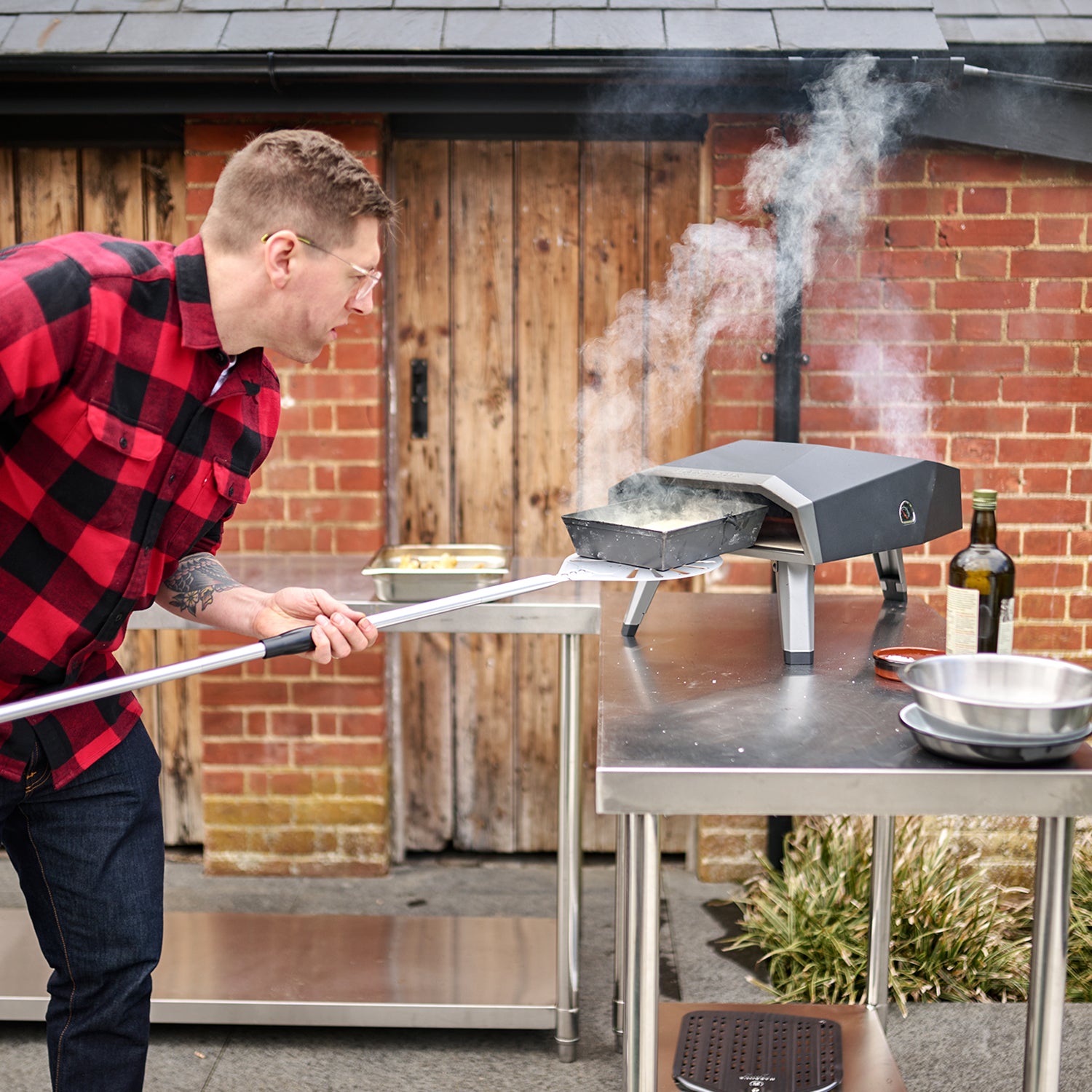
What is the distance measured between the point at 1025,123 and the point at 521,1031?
3.29m

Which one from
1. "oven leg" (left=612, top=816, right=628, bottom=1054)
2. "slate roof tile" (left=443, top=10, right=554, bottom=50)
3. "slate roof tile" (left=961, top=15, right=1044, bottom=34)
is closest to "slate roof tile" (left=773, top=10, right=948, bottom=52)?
"slate roof tile" (left=961, top=15, right=1044, bottom=34)

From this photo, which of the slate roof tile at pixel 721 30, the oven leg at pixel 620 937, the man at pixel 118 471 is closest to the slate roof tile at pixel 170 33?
Result: the slate roof tile at pixel 721 30

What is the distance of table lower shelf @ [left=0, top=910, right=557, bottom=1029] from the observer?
3215mm

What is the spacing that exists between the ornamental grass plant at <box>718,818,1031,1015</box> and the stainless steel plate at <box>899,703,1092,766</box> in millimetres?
1773

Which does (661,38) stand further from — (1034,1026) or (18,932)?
(18,932)

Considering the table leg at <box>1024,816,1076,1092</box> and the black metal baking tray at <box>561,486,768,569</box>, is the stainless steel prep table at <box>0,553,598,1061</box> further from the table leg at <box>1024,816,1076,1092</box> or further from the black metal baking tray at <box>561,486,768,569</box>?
the table leg at <box>1024,816,1076,1092</box>

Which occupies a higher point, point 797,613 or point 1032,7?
point 1032,7

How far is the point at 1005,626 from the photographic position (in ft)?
7.93

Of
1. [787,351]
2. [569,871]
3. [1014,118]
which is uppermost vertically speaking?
[1014,118]

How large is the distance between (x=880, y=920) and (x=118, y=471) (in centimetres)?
222

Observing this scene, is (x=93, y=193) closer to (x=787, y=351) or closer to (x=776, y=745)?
(x=787, y=351)

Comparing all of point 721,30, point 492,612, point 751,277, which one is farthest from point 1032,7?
point 492,612


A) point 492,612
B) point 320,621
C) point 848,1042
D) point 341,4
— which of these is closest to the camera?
point 320,621

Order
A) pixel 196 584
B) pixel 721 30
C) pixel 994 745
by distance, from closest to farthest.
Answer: pixel 994 745 → pixel 196 584 → pixel 721 30
